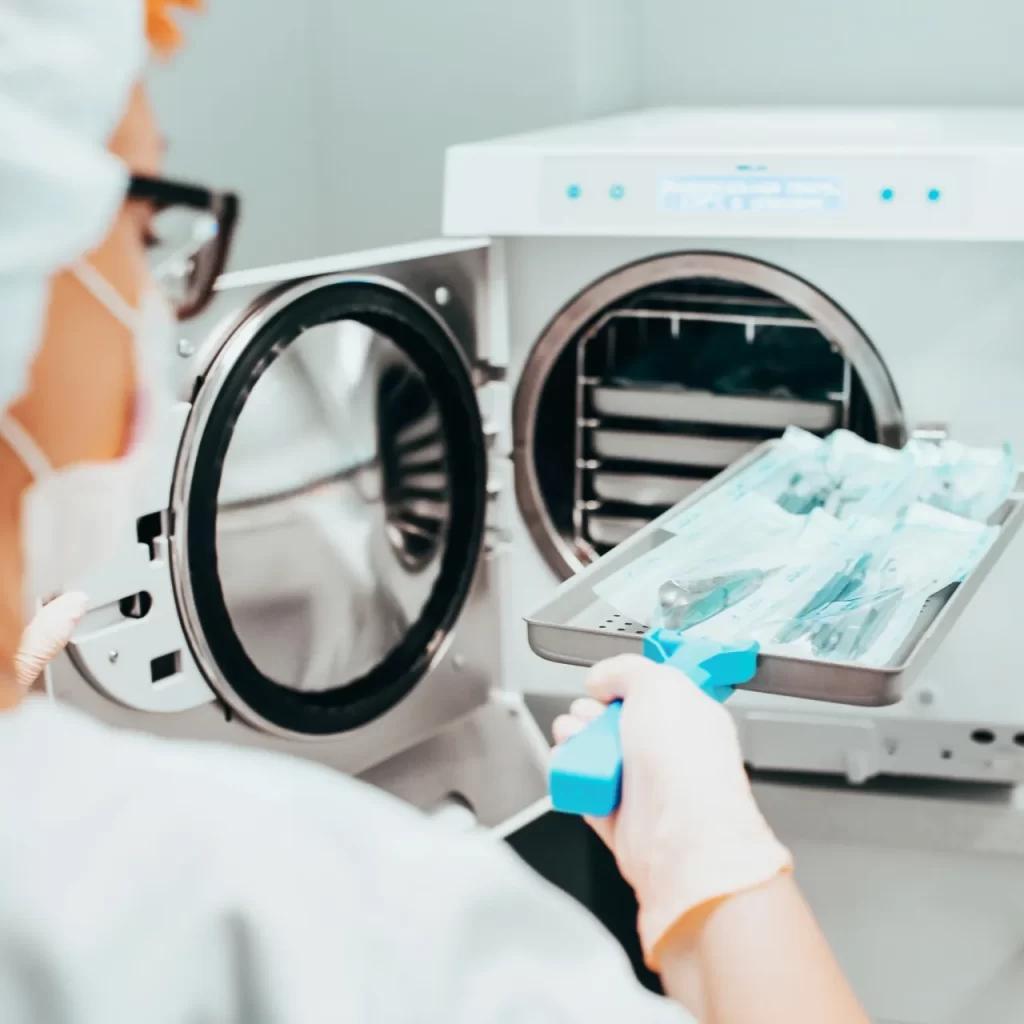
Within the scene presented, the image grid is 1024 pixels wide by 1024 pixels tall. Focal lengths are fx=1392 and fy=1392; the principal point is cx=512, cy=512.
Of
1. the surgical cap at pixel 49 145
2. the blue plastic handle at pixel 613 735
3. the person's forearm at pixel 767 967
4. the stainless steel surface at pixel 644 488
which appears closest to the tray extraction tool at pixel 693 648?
the blue plastic handle at pixel 613 735

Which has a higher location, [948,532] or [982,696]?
[948,532]

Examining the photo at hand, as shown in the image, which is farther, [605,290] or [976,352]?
[605,290]

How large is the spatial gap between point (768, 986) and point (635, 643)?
38 cm

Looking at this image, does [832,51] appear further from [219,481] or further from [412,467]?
[219,481]

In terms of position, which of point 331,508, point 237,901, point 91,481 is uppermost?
point 91,481

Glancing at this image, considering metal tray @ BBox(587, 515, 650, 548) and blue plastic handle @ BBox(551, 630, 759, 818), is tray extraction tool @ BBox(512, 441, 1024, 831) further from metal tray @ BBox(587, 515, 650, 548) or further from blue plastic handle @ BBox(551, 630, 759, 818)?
metal tray @ BBox(587, 515, 650, 548)

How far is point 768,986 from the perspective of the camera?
737 millimetres

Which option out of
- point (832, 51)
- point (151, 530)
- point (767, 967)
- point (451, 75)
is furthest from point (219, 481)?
point (832, 51)

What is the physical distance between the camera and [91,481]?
558mm

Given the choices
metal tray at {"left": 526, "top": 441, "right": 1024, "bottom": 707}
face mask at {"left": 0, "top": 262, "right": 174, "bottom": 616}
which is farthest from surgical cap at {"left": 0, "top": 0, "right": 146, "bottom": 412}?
metal tray at {"left": 526, "top": 441, "right": 1024, "bottom": 707}

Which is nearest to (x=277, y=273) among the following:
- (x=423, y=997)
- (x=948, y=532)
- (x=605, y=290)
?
(x=605, y=290)

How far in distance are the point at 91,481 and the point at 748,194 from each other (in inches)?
38.8

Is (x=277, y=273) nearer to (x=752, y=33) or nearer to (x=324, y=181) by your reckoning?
(x=324, y=181)

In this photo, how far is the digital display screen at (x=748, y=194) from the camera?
4.52ft
